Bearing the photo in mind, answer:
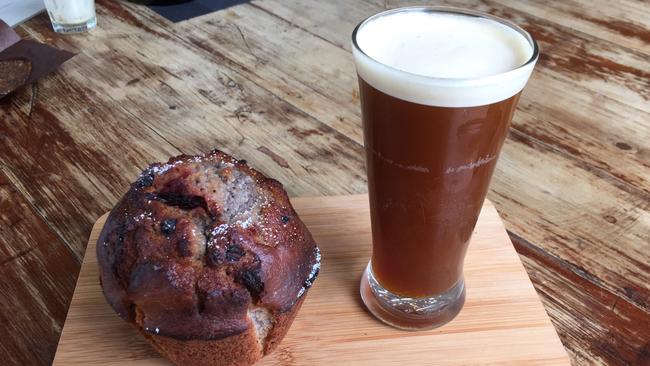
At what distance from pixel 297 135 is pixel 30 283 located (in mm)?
592

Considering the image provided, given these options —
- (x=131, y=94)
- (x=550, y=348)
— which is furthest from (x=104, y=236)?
(x=131, y=94)

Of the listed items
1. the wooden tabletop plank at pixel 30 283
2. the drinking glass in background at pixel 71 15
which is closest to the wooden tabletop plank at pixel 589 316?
the wooden tabletop plank at pixel 30 283

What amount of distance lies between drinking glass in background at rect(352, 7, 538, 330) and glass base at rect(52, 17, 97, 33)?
1.18 metres

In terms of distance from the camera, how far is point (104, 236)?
77 cm

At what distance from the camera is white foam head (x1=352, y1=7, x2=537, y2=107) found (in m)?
0.64

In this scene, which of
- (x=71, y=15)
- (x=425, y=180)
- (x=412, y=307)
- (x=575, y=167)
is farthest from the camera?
(x=71, y=15)

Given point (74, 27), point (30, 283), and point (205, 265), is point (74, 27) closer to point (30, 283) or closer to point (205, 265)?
point (30, 283)

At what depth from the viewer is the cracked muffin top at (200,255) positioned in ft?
2.31

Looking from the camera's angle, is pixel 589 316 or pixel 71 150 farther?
pixel 71 150

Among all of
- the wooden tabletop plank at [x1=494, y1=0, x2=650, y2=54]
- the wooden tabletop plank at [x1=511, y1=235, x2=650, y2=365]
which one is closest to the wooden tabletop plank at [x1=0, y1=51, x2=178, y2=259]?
the wooden tabletop plank at [x1=511, y1=235, x2=650, y2=365]

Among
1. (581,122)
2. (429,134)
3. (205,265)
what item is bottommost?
(581,122)

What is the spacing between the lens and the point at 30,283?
92cm

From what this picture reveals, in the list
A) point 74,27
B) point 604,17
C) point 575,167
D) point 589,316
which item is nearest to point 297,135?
point 575,167

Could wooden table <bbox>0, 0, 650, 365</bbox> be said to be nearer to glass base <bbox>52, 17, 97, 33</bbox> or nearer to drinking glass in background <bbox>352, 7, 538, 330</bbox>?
glass base <bbox>52, 17, 97, 33</bbox>
